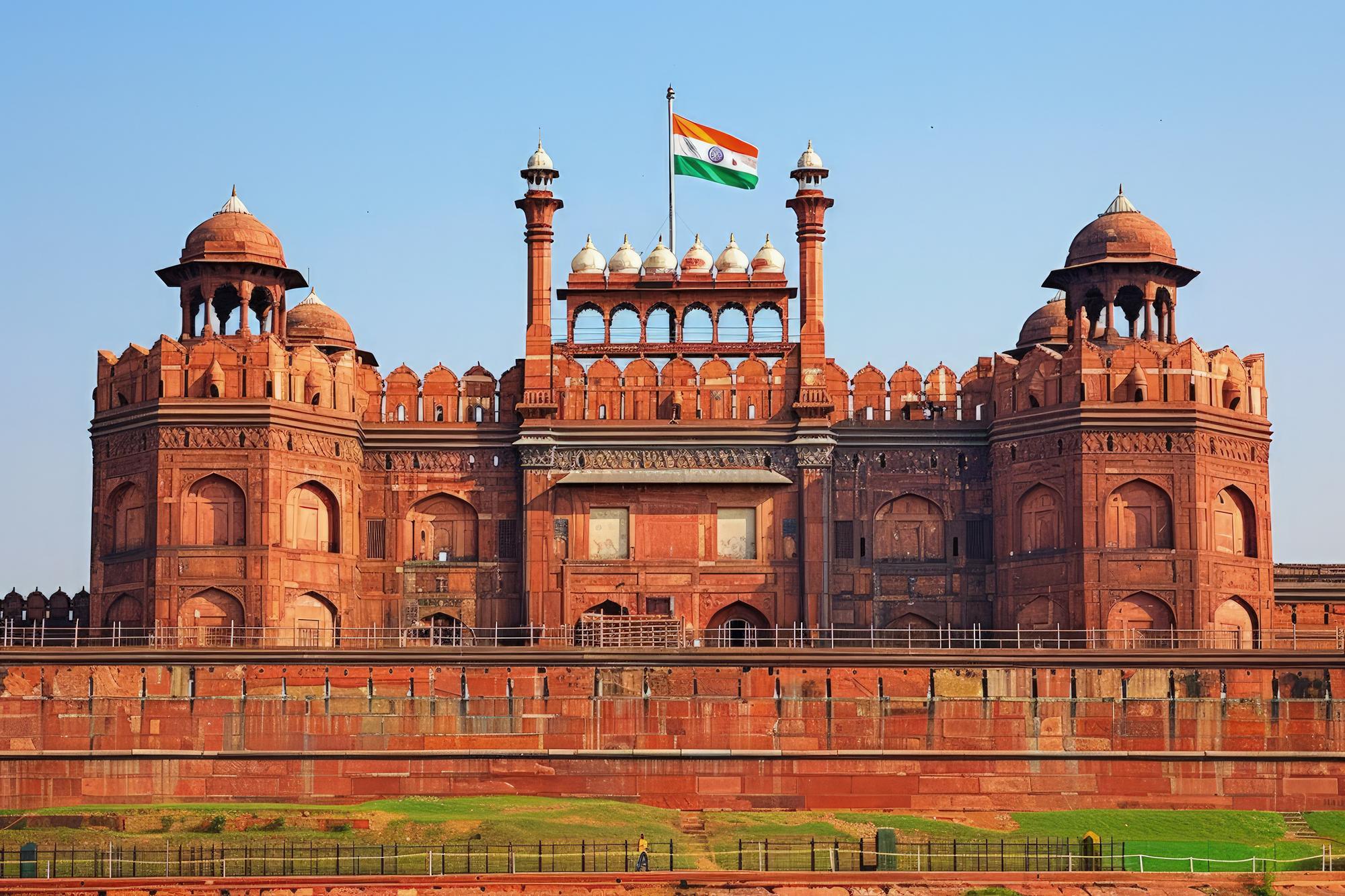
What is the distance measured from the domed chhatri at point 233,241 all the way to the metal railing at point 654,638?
32.3 ft

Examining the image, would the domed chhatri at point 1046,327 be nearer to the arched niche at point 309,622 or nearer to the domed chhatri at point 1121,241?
the domed chhatri at point 1121,241

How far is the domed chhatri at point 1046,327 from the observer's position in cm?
6856

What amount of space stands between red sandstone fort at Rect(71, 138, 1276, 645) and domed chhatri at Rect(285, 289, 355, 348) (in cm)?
450

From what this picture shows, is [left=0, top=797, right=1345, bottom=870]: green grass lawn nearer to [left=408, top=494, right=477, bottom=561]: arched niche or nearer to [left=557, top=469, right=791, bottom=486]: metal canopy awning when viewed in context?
[left=408, top=494, right=477, bottom=561]: arched niche

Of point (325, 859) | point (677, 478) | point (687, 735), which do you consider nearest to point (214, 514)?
point (677, 478)

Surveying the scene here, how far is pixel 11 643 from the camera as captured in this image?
59.3m

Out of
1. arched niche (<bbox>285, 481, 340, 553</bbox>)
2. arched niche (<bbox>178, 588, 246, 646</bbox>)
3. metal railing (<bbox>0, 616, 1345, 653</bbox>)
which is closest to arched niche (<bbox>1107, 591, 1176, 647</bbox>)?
metal railing (<bbox>0, 616, 1345, 653</bbox>)

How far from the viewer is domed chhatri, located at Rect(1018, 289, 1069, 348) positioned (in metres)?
68.6

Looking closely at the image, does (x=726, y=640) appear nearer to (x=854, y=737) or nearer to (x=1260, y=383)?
(x=854, y=737)

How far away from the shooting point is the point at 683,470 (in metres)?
61.6

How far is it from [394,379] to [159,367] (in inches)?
259

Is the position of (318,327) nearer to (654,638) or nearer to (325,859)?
(654,638)

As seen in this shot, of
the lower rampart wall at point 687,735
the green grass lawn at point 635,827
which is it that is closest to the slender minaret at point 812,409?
the lower rampart wall at point 687,735

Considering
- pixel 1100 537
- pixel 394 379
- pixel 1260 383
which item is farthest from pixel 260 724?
pixel 1260 383
